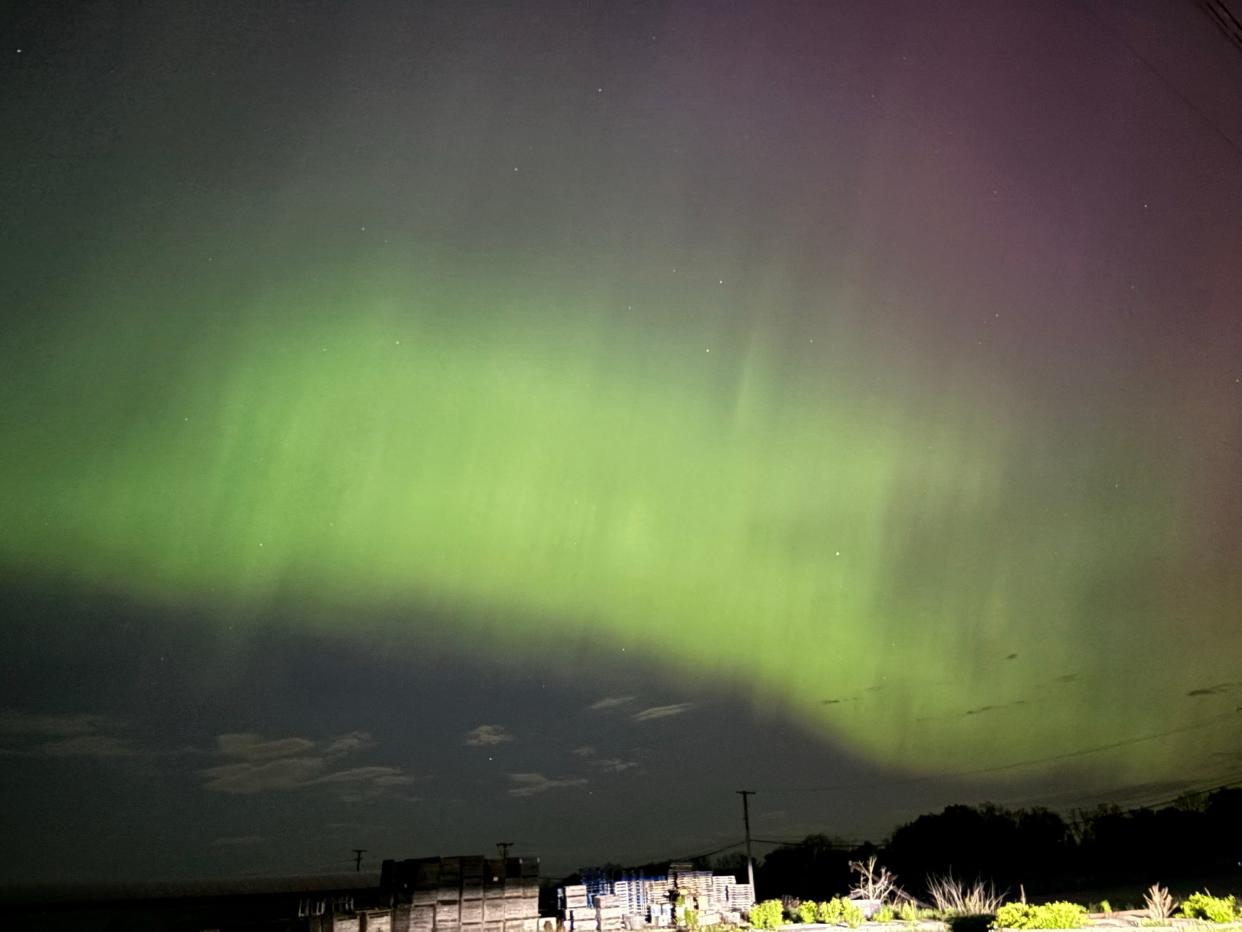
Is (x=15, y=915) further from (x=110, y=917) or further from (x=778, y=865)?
(x=778, y=865)

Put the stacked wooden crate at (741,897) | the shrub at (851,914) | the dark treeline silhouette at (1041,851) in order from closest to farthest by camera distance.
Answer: the shrub at (851,914) → the stacked wooden crate at (741,897) → the dark treeline silhouette at (1041,851)

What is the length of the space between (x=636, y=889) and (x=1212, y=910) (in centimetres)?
1728

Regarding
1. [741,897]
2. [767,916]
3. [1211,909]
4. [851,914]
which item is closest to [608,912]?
[767,916]

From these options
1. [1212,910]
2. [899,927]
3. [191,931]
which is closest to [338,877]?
[191,931]

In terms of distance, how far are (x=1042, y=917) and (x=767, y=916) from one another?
889 centimetres

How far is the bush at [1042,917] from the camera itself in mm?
22281

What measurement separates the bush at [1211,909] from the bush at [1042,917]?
106 inches

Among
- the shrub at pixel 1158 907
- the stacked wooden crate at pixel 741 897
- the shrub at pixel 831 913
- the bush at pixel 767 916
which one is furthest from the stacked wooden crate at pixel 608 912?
the shrub at pixel 1158 907

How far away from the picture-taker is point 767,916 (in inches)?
1125

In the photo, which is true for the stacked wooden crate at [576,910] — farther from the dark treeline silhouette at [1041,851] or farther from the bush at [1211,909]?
the dark treeline silhouette at [1041,851]

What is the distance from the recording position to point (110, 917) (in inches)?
1172

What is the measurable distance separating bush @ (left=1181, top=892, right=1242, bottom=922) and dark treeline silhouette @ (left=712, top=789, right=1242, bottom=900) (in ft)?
153

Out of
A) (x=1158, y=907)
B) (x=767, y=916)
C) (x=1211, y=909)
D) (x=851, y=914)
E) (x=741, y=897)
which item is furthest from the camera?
(x=741, y=897)

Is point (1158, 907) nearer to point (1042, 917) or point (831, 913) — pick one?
point (1042, 917)
